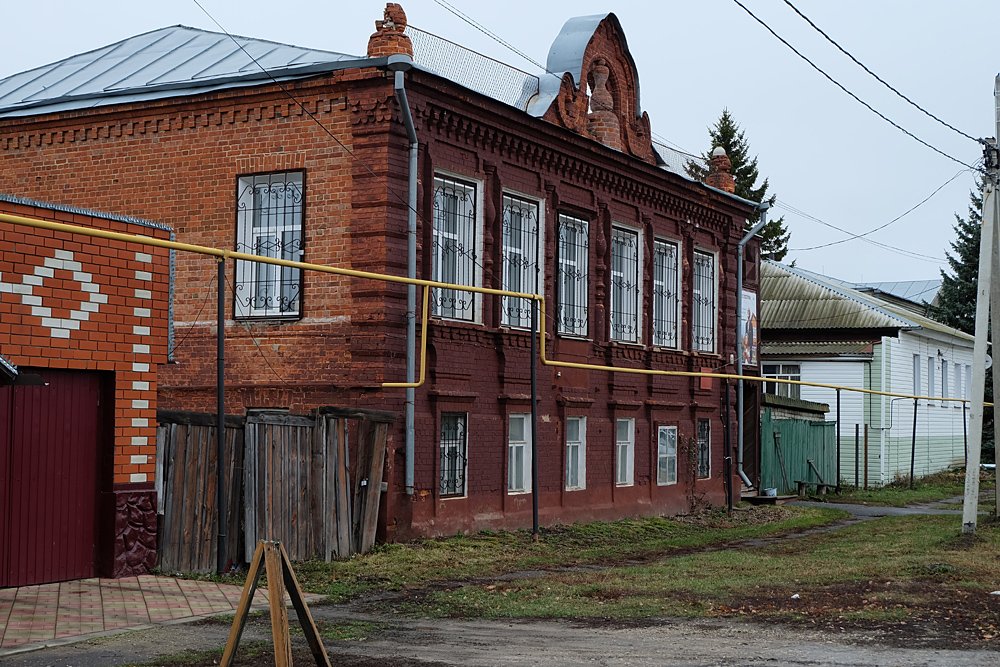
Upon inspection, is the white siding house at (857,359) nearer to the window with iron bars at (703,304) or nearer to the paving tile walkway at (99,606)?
the window with iron bars at (703,304)

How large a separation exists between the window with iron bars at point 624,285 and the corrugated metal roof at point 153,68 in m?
6.28

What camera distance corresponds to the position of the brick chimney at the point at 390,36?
1560cm

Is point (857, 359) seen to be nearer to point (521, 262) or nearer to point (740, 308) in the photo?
point (740, 308)

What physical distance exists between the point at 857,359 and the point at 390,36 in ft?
74.7

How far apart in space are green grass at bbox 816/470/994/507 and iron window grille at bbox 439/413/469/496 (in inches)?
542

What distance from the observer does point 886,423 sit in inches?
1393

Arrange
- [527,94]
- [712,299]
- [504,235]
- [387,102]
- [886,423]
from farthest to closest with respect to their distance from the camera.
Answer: [886,423]
[712,299]
[527,94]
[504,235]
[387,102]

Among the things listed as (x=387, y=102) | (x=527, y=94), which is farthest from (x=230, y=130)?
(x=527, y=94)

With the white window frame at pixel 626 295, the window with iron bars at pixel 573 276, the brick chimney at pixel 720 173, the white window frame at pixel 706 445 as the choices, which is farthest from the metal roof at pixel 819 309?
the window with iron bars at pixel 573 276

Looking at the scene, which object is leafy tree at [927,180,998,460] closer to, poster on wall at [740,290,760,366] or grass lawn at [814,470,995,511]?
grass lawn at [814,470,995,511]

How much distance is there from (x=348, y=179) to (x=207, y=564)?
5.16m

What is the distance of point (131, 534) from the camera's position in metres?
12.3

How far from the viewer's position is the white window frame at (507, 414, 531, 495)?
18078 mm

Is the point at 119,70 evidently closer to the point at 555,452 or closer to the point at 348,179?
the point at 348,179
